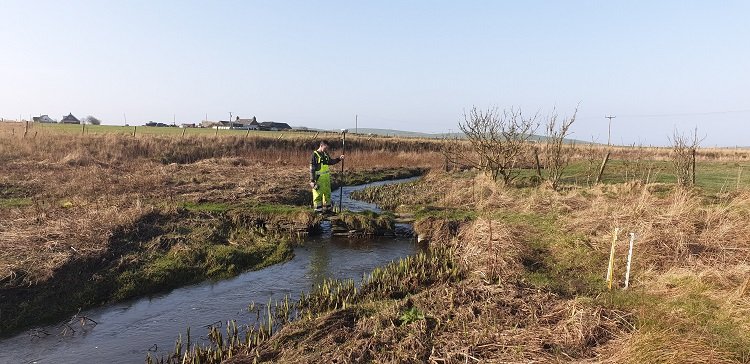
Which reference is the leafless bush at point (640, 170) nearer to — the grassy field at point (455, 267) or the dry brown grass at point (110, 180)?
the grassy field at point (455, 267)

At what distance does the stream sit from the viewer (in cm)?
647

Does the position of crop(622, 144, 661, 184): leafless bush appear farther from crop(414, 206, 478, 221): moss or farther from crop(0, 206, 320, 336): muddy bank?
crop(0, 206, 320, 336): muddy bank

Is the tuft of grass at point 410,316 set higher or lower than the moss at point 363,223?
lower

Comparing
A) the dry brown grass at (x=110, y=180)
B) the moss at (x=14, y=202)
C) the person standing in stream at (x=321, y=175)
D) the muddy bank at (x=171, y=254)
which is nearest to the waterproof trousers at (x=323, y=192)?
the person standing in stream at (x=321, y=175)

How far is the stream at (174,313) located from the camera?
21.2 feet

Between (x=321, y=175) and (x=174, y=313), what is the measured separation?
6.08 metres

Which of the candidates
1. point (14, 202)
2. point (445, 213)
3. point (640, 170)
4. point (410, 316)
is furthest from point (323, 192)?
point (640, 170)

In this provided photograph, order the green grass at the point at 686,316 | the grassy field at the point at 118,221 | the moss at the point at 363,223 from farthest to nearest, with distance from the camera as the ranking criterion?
the moss at the point at 363,223 < the grassy field at the point at 118,221 < the green grass at the point at 686,316

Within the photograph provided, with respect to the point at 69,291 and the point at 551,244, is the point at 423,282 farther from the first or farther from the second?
the point at 69,291

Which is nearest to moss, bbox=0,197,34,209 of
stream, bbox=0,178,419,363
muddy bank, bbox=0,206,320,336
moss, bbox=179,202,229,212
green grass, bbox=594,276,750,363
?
moss, bbox=179,202,229,212

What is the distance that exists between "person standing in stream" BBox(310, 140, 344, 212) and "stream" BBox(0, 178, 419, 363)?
194 cm

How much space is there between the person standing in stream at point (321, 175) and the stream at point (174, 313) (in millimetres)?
1940

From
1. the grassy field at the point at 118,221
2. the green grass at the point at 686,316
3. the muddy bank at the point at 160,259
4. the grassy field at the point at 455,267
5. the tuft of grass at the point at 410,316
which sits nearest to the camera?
the green grass at the point at 686,316

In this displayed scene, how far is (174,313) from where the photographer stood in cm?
789
